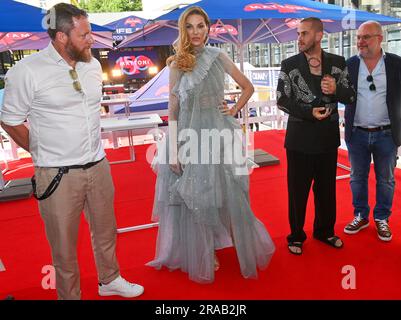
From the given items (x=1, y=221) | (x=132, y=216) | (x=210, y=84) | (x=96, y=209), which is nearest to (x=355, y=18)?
(x=210, y=84)

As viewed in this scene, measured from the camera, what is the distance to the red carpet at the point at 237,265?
2.83 metres

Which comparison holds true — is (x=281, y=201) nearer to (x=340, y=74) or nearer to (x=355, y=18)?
(x=340, y=74)

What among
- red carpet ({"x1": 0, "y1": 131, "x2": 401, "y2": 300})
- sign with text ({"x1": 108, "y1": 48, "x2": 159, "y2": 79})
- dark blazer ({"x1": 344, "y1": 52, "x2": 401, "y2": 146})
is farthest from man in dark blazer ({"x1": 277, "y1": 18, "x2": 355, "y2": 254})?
sign with text ({"x1": 108, "y1": 48, "x2": 159, "y2": 79})

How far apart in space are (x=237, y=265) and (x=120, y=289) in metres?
1.04

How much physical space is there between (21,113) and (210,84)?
1.33m

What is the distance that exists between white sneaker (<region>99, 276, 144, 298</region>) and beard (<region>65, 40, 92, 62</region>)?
168 centimetres

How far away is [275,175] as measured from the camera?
19.2 feet

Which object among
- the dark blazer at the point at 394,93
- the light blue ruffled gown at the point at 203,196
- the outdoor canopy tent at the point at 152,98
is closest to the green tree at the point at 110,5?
the outdoor canopy tent at the point at 152,98

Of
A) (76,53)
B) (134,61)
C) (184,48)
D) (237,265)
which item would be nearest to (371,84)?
(184,48)

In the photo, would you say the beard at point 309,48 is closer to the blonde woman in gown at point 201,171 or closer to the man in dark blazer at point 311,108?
the man in dark blazer at point 311,108

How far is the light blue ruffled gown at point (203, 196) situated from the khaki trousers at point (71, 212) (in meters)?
0.56

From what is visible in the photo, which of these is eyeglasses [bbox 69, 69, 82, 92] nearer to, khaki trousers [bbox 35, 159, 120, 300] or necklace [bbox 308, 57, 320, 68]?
khaki trousers [bbox 35, 159, 120, 300]

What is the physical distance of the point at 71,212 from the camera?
2.37m

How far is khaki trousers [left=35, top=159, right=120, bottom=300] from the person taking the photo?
2295mm
